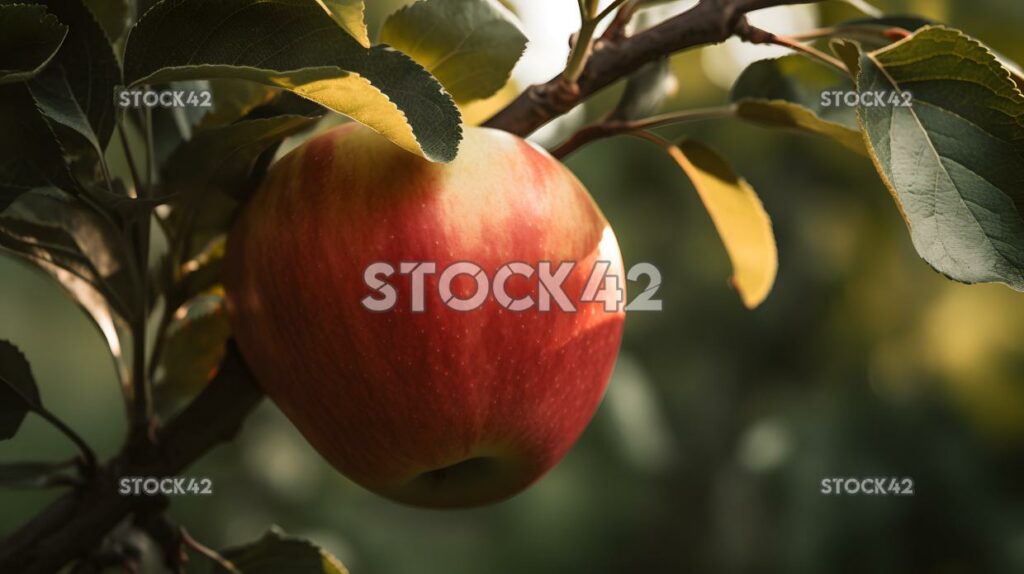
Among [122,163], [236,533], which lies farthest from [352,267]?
[236,533]

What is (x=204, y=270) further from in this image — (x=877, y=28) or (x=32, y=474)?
(x=877, y=28)

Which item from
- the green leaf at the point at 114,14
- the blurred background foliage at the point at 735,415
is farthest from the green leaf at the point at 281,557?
the blurred background foliage at the point at 735,415

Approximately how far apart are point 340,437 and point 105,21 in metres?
0.31

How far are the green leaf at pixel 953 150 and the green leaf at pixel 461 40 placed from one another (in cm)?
22

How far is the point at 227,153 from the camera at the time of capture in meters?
0.57

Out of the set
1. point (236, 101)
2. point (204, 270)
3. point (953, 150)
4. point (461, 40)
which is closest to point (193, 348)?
point (204, 270)

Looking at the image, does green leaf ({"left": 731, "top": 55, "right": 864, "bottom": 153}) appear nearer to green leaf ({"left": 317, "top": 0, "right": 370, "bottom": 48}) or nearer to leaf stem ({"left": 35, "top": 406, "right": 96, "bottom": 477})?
green leaf ({"left": 317, "top": 0, "right": 370, "bottom": 48})

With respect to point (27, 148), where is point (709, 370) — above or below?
below

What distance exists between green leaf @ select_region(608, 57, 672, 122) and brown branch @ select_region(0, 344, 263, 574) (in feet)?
1.04

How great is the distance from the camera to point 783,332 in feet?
7.81

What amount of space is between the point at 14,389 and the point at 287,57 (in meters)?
0.29

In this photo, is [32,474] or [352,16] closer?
[352,16]

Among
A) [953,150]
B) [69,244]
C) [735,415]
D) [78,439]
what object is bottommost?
[735,415]

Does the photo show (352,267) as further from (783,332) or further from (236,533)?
(783,332)
